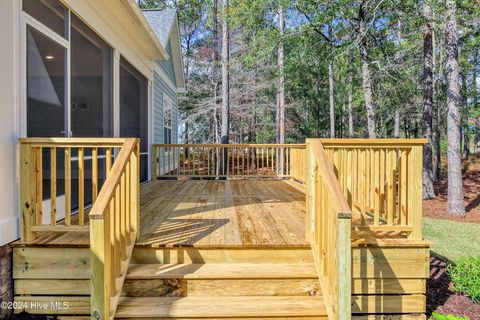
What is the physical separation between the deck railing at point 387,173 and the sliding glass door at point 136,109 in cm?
512

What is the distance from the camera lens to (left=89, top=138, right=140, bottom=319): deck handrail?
2.04 metres

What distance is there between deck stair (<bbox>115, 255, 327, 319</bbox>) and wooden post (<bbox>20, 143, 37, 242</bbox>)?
3.03ft

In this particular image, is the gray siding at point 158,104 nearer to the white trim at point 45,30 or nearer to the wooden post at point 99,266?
the white trim at point 45,30

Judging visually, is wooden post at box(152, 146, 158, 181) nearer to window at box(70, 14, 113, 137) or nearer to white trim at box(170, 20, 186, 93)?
window at box(70, 14, 113, 137)

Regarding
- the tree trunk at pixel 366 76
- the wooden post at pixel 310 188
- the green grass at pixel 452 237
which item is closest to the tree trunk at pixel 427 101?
the tree trunk at pixel 366 76

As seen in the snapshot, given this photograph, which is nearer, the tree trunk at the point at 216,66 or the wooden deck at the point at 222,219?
the wooden deck at the point at 222,219

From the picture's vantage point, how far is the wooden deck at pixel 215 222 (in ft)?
9.25

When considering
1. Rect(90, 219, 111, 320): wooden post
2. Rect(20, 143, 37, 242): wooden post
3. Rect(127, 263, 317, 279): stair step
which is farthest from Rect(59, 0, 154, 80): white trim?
Rect(127, 263, 317, 279): stair step

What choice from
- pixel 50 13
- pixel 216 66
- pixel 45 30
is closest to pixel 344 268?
pixel 45 30

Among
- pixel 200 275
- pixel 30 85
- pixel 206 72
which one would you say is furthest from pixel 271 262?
pixel 206 72

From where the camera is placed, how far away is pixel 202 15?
2081 centimetres

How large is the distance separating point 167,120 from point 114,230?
8.70 m

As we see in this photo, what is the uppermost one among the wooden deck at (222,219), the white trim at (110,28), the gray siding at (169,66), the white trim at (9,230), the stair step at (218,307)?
the gray siding at (169,66)

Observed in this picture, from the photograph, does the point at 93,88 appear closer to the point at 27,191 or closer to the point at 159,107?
the point at 27,191
